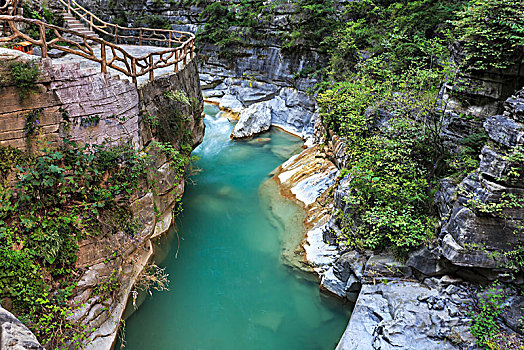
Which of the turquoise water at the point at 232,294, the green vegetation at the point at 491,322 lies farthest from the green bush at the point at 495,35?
the turquoise water at the point at 232,294

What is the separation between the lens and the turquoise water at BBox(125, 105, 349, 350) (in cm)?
729

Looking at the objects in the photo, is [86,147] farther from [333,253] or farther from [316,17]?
[316,17]

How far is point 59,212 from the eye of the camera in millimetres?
6066

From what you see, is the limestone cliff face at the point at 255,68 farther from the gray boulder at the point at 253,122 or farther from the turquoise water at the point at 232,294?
the turquoise water at the point at 232,294

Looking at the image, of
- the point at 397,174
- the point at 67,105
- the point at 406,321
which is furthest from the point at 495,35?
the point at 67,105

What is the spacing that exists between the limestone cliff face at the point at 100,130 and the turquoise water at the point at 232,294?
1.04 meters

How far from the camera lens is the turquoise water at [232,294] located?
23.9 ft

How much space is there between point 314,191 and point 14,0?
10952 mm

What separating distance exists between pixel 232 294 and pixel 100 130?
5378mm

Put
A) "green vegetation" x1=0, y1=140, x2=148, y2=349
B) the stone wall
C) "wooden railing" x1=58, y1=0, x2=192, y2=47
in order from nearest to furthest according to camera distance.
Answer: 1. "green vegetation" x1=0, y1=140, x2=148, y2=349
2. the stone wall
3. "wooden railing" x1=58, y1=0, x2=192, y2=47

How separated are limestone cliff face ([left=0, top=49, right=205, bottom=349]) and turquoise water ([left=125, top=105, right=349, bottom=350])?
3.40ft

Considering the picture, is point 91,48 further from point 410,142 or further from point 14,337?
point 410,142

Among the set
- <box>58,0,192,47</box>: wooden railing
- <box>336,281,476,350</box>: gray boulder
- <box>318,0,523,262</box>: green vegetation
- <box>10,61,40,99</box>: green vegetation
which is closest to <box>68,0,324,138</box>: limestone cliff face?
<box>58,0,192,47</box>: wooden railing

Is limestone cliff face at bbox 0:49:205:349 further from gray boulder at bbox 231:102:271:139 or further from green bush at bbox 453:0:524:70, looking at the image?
gray boulder at bbox 231:102:271:139
